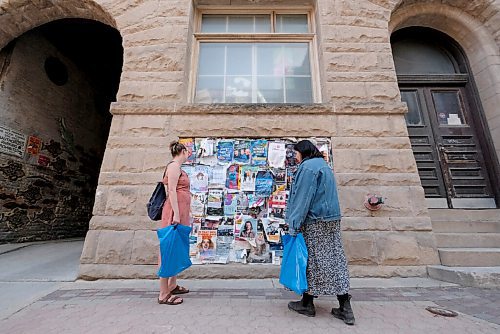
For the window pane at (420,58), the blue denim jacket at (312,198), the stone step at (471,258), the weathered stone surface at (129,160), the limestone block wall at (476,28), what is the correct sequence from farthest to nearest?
1. the window pane at (420,58)
2. the limestone block wall at (476,28)
3. the weathered stone surface at (129,160)
4. the stone step at (471,258)
5. the blue denim jacket at (312,198)

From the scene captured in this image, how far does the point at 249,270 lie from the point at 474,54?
19.8 ft

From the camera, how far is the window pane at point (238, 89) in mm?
4418

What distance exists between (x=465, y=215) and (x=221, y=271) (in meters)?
4.09

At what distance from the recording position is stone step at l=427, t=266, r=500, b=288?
2908mm

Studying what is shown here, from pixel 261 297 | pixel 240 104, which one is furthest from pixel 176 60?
pixel 261 297

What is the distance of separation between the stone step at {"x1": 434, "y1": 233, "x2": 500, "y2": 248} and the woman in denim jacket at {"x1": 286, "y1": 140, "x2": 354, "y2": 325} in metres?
2.46

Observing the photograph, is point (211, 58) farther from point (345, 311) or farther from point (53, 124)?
point (53, 124)

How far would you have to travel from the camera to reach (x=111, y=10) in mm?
4523

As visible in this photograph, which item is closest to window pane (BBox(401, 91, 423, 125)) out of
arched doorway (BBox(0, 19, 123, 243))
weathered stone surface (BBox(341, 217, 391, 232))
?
weathered stone surface (BBox(341, 217, 391, 232))

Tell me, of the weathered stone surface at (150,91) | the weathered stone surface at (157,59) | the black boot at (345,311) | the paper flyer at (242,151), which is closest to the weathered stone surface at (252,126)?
the paper flyer at (242,151)

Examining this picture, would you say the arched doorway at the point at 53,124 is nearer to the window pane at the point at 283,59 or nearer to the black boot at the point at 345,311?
the window pane at the point at 283,59

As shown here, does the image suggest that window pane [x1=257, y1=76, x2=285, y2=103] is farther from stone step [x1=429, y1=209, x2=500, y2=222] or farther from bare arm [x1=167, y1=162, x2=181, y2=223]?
stone step [x1=429, y1=209, x2=500, y2=222]

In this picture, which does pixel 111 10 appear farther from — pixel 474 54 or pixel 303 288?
pixel 474 54

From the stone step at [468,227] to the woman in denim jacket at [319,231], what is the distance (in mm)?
2674
